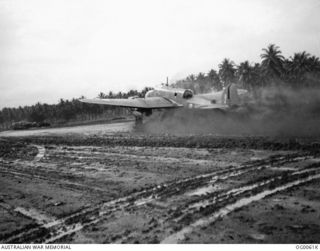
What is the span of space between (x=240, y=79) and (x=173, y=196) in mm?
45710

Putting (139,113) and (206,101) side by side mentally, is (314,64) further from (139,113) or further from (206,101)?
(139,113)

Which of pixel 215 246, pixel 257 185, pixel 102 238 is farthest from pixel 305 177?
pixel 102 238

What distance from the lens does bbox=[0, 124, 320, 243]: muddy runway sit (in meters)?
6.55

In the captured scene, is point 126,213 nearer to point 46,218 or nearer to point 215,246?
point 46,218

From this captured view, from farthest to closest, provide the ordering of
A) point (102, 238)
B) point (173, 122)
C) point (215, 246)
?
point (173, 122) < point (102, 238) < point (215, 246)

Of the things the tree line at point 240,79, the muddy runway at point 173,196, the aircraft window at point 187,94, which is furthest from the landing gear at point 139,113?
the muddy runway at point 173,196

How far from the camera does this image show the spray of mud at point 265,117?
19047 mm

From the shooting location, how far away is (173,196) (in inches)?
354

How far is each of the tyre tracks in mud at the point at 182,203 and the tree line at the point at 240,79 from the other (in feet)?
20.1

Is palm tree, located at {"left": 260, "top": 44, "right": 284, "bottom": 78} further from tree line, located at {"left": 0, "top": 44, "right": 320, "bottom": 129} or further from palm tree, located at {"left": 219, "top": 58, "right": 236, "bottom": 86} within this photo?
palm tree, located at {"left": 219, "top": 58, "right": 236, "bottom": 86}

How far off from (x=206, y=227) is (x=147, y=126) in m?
22.1

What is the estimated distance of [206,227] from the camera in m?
6.60

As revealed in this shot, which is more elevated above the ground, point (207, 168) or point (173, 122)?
point (173, 122)

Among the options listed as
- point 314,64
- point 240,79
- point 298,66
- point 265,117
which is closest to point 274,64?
point 298,66
